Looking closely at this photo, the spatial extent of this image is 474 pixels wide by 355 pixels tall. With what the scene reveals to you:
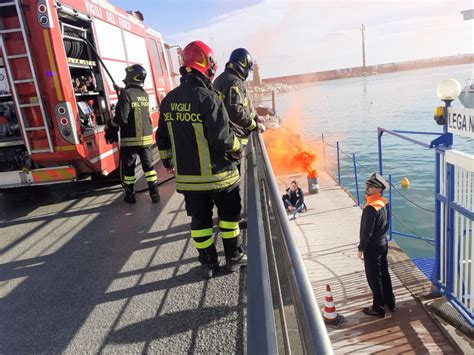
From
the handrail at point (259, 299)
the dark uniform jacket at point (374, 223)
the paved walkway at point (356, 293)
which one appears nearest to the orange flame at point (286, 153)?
the paved walkway at point (356, 293)

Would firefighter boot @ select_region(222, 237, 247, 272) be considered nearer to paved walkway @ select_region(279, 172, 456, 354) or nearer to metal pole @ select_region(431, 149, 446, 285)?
paved walkway @ select_region(279, 172, 456, 354)

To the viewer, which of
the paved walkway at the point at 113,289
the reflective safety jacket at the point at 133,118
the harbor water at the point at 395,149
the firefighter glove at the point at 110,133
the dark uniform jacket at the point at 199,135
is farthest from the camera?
the harbor water at the point at 395,149

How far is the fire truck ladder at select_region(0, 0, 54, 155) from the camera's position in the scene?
462 centimetres

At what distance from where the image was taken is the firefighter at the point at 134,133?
17.7ft

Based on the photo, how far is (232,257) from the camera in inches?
132

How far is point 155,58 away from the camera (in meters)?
9.68

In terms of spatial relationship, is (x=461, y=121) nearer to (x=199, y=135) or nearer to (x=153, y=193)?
(x=199, y=135)

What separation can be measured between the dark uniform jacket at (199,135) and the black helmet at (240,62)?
1319 millimetres

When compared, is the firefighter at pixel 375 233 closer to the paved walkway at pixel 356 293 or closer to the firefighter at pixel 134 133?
the paved walkway at pixel 356 293

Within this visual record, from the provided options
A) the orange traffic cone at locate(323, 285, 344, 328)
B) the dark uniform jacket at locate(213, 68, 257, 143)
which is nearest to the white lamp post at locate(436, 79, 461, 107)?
the dark uniform jacket at locate(213, 68, 257, 143)

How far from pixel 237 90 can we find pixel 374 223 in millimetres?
2613

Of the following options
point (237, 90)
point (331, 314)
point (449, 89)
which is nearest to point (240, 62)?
point (237, 90)

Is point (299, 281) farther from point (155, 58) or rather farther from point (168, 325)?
point (155, 58)

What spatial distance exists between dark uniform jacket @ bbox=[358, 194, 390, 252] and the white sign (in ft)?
4.17
